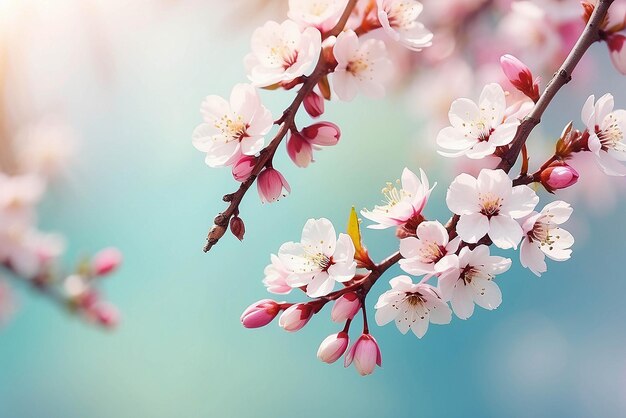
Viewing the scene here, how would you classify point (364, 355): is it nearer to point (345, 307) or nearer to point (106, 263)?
point (345, 307)

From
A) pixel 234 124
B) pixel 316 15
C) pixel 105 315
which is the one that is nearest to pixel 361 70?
pixel 316 15

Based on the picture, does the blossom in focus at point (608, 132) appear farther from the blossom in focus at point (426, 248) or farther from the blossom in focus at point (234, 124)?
the blossom in focus at point (234, 124)

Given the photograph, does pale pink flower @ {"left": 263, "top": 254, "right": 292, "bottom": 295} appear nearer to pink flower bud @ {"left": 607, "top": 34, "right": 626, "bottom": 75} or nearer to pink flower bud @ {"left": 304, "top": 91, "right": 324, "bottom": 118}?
pink flower bud @ {"left": 304, "top": 91, "right": 324, "bottom": 118}

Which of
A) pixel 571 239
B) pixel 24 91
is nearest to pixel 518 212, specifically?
pixel 571 239

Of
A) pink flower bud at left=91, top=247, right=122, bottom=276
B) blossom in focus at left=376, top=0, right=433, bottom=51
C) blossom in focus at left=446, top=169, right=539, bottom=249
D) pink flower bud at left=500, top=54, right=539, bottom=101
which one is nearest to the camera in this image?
blossom in focus at left=446, top=169, right=539, bottom=249

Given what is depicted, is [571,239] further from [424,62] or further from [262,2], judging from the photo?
[424,62]

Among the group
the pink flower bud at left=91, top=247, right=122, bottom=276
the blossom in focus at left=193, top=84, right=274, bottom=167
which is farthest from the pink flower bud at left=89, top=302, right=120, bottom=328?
the blossom in focus at left=193, top=84, right=274, bottom=167
